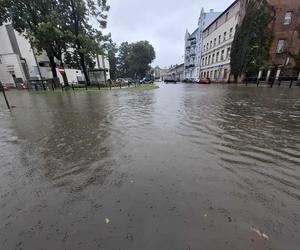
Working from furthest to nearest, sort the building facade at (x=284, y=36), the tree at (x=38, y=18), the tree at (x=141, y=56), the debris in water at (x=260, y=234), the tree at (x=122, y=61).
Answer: the tree at (x=122, y=61)
the tree at (x=141, y=56)
the building facade at (x=284, y=36)
the tree at (x=38, y=18)
the debris in water at (x=260, y=234)

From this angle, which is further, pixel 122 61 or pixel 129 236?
pixel 122 61

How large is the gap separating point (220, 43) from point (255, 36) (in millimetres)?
11484

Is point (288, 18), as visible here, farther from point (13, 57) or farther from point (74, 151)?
point (13, 57)

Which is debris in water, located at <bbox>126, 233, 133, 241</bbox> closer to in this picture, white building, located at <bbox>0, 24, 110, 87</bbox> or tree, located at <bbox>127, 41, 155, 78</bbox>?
white building, located at <bbox>0, 24, 110, 87</bbox>

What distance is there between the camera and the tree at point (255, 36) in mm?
24672

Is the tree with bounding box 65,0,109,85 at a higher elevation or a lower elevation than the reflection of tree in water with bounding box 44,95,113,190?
higher

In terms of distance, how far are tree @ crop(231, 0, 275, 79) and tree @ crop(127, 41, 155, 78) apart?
127 feet

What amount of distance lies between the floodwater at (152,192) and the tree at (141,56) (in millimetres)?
61903

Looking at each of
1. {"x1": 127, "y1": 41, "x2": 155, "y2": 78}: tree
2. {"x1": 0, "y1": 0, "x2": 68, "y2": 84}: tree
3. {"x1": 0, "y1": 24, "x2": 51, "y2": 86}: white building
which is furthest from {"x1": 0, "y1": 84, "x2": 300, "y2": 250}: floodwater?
{"x1": 127, "y1": 41, "x2": 155, "y2": 78}: tree

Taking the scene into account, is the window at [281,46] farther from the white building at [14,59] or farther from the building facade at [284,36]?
the white building at [14,59]

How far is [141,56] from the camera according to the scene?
201 feet

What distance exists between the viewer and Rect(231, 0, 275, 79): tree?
24.7 m

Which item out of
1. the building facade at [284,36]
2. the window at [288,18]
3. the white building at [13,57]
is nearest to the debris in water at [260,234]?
the building facade at [284,36]

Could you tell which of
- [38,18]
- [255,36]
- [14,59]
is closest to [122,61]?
[14,59]
